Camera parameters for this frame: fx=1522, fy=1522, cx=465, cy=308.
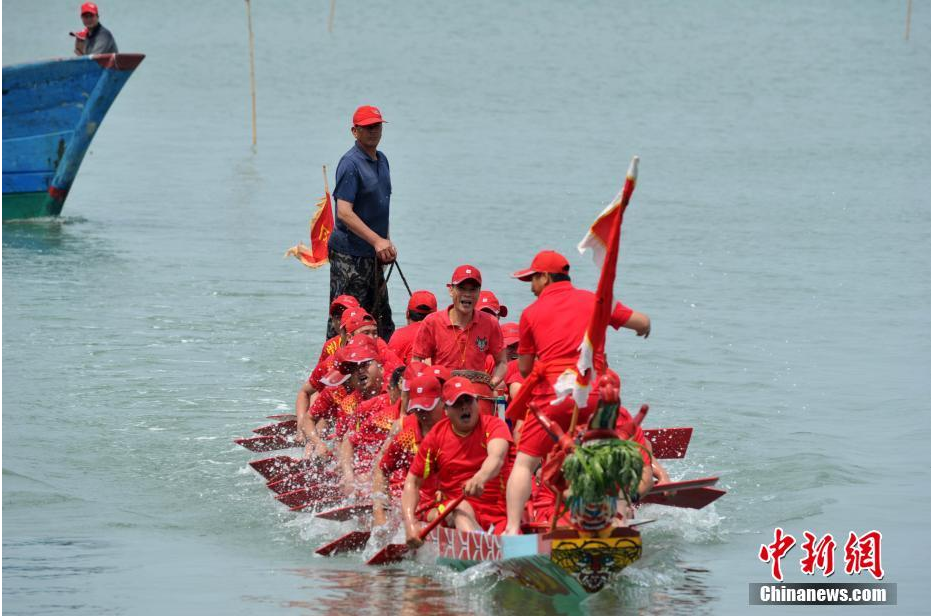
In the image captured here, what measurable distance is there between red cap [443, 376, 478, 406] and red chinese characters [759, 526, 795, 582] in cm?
271

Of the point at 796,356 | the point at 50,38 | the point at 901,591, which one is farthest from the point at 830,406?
the point at 50,38

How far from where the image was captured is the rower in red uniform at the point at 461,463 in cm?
972

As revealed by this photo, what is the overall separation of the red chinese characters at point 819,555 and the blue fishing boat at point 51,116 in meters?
18.1

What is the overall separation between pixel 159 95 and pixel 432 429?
134 ft

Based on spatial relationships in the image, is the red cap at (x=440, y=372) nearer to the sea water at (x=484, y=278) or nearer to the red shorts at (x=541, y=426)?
the red shorts at (x=541, y=426)

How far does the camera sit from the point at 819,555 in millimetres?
11133

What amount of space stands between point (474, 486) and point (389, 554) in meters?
1.18

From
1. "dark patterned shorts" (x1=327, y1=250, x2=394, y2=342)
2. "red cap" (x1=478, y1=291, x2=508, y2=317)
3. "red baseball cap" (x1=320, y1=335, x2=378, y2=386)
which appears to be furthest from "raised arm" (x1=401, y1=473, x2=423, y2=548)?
"dark patterned shorts" (x1=327, y1=250, x2=394, y2=342)

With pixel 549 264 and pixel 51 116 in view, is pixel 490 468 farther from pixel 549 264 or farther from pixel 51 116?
pixel 51 116

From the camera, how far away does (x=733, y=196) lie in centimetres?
3184

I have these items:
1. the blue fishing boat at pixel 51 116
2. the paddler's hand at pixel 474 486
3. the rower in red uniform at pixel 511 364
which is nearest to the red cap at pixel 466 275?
the rower in red uniform at pixel 511 364

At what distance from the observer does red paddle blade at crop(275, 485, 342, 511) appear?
1159 cm

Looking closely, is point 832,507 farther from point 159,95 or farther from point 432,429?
point 159,95

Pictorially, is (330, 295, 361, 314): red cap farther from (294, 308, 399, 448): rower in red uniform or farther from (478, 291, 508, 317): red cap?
(478, 291, 508, 317): red cap
